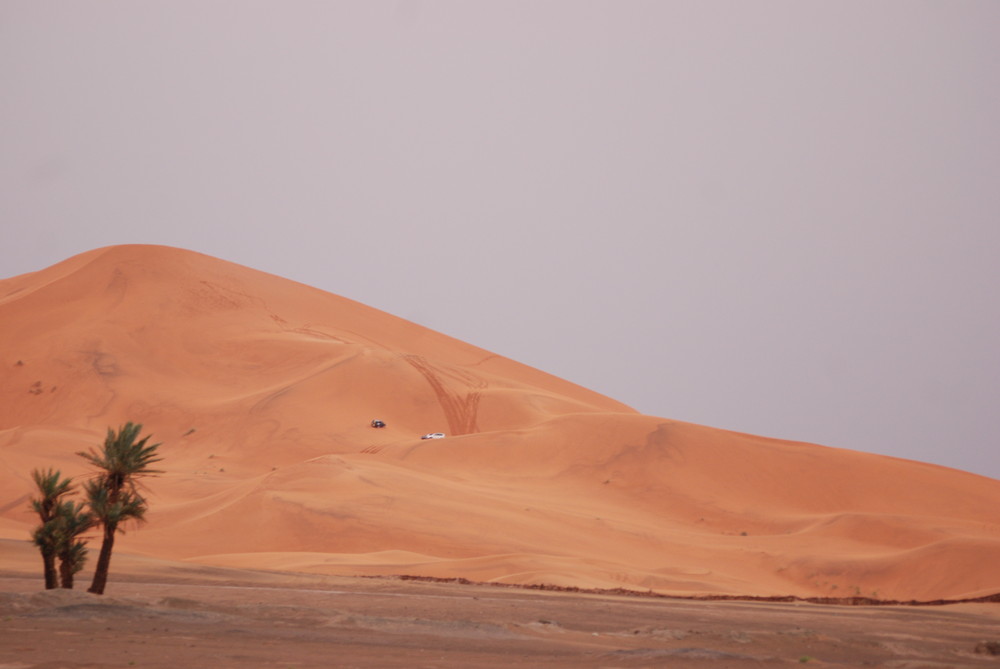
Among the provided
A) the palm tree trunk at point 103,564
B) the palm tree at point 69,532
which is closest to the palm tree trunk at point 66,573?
the palm tree at point 69,532

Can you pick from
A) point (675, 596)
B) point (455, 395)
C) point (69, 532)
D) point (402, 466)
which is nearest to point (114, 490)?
point (69, 532)

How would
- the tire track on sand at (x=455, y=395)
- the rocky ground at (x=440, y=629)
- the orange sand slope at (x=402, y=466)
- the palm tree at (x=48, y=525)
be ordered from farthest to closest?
the tire track on sand at (x=455, y=395) → the orange sand slope at (x=402, y=466) → the palm tree at (x=48, y=525) → the rocky ground at (x=440, y=629)

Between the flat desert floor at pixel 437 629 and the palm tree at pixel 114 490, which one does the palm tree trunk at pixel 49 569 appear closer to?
the palm tree at pixel 114 490

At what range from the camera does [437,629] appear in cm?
1709

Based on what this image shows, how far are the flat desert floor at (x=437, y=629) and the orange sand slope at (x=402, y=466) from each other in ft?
15.5

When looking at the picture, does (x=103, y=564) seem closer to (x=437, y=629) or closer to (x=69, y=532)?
(x=69, y=532)

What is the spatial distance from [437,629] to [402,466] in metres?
24.0

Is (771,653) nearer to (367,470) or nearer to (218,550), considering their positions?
(218,550)

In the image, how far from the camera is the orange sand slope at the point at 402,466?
31375 millimetres

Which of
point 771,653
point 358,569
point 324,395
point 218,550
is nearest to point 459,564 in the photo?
point 358,569

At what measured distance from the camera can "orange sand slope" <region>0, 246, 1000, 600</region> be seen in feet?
103

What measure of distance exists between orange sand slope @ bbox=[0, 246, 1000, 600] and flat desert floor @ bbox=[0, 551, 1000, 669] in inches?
186

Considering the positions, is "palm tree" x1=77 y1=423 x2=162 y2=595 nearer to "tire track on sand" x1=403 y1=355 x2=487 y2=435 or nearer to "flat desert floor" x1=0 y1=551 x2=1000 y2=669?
"flat desert floor" x1=0 y1=551 x2=1000 y2=669

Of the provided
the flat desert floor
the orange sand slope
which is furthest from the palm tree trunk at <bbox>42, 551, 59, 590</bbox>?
the orange sand slope
